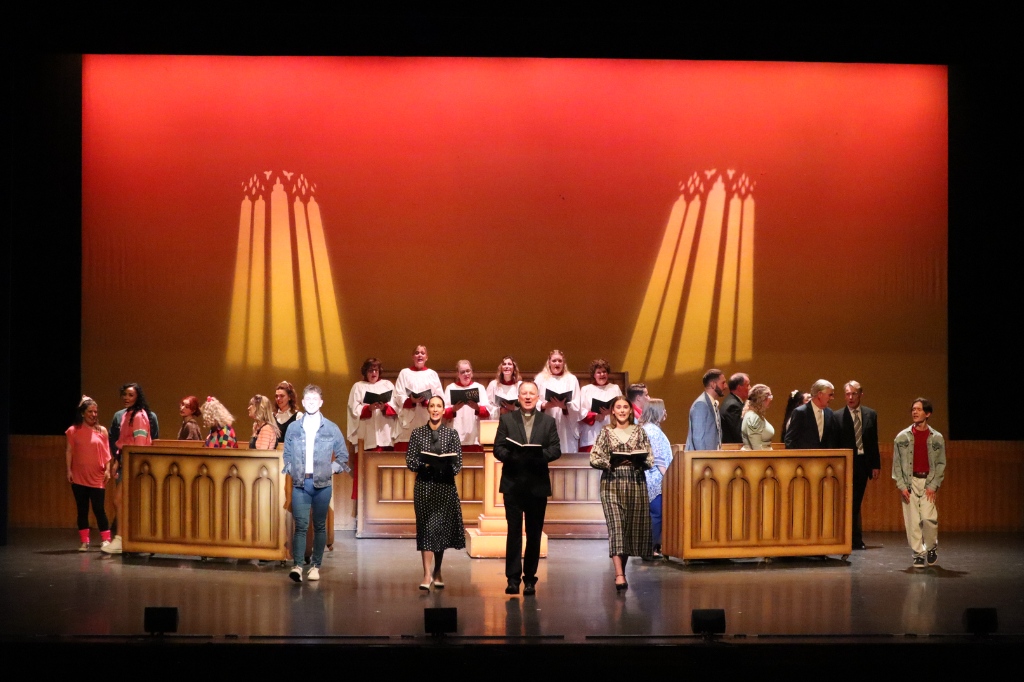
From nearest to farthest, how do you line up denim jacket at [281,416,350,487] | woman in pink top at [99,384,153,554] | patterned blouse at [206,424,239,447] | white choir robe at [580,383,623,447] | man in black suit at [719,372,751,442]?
denim jacket at [281,416,350,487] < patterned blouse at [206,424,239,447] < woman in pink top at [99,384,153,554] < man in black suit at [719,372,751,442] < white choir robe at [580,383,623,447]

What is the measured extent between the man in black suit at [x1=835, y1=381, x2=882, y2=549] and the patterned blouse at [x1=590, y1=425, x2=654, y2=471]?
249cm

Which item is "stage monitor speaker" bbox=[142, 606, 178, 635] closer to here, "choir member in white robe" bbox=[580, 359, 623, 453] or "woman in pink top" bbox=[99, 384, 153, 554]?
"woman in pink top" bbox=[99, 384, 153, 554]

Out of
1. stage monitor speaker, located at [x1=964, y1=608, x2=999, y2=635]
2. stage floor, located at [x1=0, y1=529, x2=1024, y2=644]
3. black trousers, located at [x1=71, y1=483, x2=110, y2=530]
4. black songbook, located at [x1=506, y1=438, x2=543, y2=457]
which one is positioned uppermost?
black songbook, located at [x1=506, y1=438, x2=543, y2=457]

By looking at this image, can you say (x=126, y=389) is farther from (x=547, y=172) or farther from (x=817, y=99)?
(x=817, y=99)

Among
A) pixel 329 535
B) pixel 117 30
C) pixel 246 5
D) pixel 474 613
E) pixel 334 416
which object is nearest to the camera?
pixel 474 613

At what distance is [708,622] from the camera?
5.49m

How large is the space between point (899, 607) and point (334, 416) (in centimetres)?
584

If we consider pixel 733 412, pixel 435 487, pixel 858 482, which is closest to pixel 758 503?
pixel 733 412

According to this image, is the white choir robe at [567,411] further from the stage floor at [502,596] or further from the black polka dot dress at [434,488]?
the black polka dot dress at [434,488]

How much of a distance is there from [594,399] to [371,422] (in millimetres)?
1964

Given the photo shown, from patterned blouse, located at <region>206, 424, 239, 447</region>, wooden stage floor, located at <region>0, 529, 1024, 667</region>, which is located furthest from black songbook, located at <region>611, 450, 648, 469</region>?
patterned blouse, located at <region>206, 424, 239, 447</region>

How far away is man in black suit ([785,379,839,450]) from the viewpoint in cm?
850

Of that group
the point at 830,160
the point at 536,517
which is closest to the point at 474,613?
the point at 536,517

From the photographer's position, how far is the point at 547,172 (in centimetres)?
1092
